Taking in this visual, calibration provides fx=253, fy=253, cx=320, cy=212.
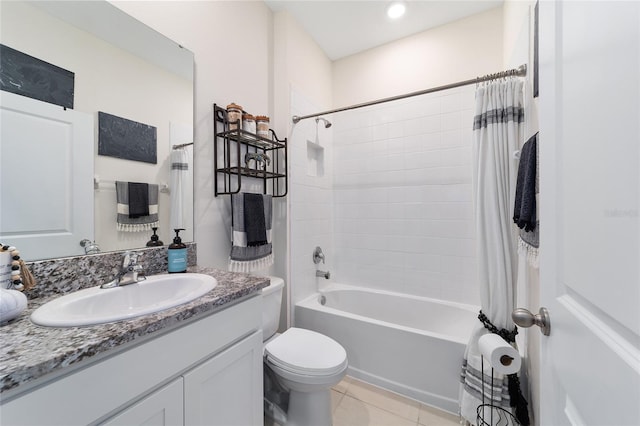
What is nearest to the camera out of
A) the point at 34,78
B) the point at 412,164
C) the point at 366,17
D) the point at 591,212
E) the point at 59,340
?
the point at 591,212

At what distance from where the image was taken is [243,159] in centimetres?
170

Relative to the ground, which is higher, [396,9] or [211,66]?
[396,9]

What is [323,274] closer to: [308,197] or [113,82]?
[308,197]

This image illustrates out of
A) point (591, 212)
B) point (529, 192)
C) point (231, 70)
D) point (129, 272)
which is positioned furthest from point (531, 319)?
point (231, 70)

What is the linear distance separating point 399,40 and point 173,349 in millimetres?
2728

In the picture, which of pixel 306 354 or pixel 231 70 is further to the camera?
pixel 231 70

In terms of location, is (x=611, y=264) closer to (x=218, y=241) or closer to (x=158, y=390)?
(x=158, y=390)

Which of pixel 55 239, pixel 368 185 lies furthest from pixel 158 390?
pixel 368 185

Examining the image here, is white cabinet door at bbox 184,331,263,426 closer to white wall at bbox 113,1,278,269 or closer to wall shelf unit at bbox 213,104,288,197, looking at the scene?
white wall at bbox 113,1,278,269

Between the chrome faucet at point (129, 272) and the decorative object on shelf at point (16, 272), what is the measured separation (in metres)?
0.23

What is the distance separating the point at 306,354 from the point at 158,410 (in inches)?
30.3

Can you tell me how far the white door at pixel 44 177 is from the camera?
0.83 m

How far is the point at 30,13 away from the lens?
88 cm

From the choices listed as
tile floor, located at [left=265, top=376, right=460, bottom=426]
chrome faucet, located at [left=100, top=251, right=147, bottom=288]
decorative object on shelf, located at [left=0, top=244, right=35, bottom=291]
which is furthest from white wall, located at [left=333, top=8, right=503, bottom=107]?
decorative object on shelf, located at [left=0, top=244, right=35, bottom=291]
